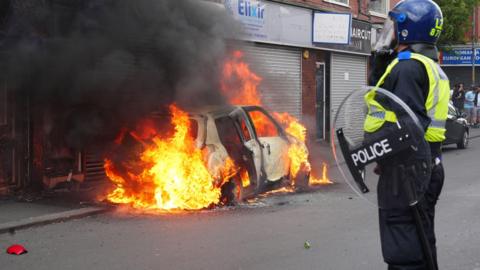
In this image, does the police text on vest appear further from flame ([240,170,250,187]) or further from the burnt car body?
flame ([240,170,250,187])

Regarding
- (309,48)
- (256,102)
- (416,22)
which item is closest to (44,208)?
(256,102)

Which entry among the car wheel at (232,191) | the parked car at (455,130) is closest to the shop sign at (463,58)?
→ the parked car at (455,130)

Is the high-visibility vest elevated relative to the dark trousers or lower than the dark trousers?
elevated

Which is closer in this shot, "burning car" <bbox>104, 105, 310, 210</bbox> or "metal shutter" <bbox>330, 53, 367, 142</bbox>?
"burning car" <bbox>104, 105, 310, 210</bbox>

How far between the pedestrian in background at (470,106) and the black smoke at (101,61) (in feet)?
55.2

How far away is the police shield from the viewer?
10.4 ft

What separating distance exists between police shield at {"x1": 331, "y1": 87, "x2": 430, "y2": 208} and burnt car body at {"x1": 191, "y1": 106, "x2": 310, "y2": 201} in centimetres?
469

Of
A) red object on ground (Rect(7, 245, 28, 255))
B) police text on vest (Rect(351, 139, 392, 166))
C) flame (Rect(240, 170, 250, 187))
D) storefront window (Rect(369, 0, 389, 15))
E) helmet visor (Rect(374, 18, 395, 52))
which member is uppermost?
storefront window (Rect(369, 0, 389, 15))

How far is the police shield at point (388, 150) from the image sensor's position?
3183mm

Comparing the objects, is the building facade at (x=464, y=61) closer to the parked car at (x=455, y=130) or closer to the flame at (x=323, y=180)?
the parked car at (x=455, y=130)

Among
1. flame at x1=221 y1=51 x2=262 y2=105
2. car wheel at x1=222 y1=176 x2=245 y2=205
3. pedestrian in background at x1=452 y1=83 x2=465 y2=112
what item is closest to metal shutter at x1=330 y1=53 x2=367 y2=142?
pedestrian in background at x1=452 y1=83 x2=465 y2=112

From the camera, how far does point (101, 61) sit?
9.14 meters

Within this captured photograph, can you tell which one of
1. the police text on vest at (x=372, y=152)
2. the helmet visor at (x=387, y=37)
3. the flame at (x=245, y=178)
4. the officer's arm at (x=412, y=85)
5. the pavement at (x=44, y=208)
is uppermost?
the helmet visor at (x=387, y=37)

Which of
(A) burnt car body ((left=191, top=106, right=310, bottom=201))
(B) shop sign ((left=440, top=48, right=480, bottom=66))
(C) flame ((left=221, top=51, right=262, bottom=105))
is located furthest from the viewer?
(B) shop sign ((left=440, top=48, right=480, bottom=66))
